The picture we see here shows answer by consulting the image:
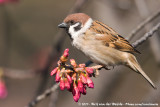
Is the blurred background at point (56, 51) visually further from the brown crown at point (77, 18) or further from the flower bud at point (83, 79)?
the flower bud at point (83, 79)

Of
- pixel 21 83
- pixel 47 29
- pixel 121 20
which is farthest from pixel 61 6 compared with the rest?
pixel 121 20

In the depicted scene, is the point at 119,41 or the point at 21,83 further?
the point at 21,83

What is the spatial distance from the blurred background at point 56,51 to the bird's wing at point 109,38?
1.53ft

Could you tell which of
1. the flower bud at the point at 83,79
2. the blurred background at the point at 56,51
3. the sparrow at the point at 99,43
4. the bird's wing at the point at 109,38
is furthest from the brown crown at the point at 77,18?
the flower bud at the point at 83,79

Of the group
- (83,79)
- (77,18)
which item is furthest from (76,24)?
(83,79)

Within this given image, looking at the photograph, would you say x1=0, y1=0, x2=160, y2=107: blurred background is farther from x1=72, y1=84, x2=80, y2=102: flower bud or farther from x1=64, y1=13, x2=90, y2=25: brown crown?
x1=72, y1=84, x2=80, y2=102: flower bud

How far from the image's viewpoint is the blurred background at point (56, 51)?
143 inches

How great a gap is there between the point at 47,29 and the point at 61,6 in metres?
1.09

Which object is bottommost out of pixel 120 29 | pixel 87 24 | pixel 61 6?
pixel 120 29

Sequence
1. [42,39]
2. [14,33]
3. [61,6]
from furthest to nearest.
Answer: [61,6] < [42,39] < [14,33]

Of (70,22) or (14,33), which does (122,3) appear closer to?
(70,22)

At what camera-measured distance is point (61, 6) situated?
938cm

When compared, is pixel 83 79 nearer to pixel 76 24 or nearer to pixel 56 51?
pixel 76 24

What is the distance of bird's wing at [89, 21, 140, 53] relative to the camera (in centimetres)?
298
